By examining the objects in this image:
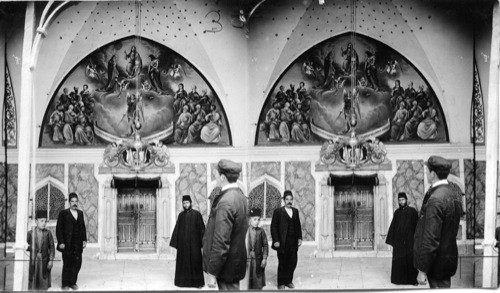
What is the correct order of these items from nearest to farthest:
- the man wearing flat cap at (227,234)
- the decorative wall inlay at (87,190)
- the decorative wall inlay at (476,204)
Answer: the man wearing flat cap at (227,234), the decorative wall inlay at (476,204), the decorative wall inlay at (87,190)

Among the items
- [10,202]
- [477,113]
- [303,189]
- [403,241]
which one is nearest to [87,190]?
[10,202]

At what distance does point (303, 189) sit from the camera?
13.0 m

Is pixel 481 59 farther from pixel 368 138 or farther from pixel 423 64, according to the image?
→ pixel 368 138

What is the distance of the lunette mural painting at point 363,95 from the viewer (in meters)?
13.0

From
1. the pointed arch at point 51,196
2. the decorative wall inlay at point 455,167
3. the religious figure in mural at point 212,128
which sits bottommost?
the pointed arch at point 51,196

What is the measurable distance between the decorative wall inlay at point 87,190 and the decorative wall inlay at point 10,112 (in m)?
0.78

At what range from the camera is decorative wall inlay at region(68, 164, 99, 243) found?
42.6ft

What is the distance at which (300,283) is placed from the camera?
13.0m

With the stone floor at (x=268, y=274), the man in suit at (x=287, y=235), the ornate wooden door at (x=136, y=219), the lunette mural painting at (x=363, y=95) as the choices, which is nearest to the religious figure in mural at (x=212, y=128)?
the lunette mural painting at (x=363, y=95)

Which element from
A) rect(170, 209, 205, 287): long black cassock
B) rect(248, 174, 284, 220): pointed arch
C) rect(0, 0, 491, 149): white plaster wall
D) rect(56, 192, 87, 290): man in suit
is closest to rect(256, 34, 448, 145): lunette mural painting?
rect(0, 0, 491, 149): white plaster wall

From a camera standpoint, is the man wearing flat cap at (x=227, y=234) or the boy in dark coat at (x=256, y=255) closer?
the man wearing flat cap at (x=227, y=234)

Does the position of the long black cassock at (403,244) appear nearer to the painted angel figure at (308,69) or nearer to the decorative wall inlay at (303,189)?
the decorative wall inlay at (303,189)

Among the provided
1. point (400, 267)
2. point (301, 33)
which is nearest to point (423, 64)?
point (301, 33)

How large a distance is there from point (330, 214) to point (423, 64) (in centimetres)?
211
